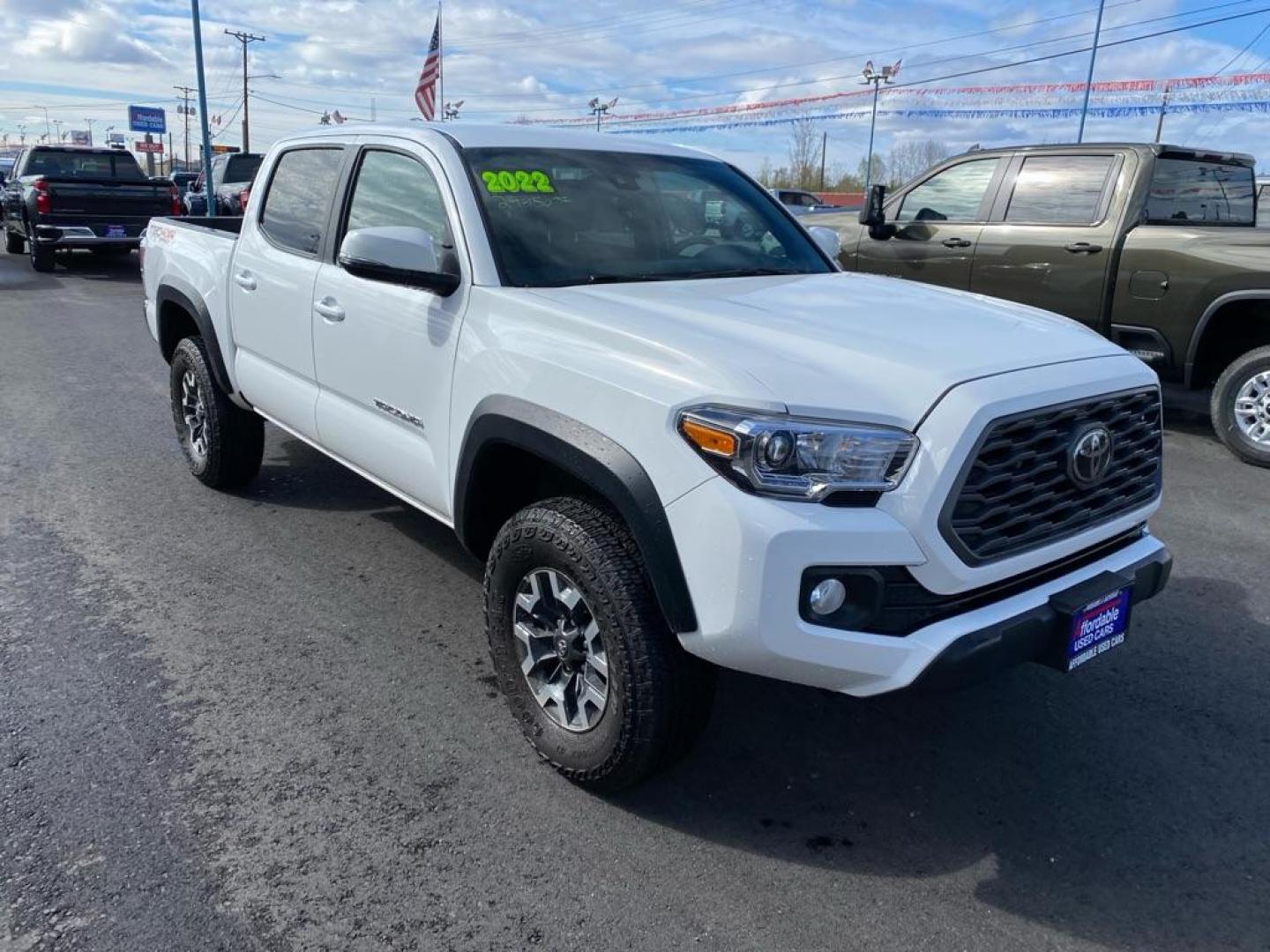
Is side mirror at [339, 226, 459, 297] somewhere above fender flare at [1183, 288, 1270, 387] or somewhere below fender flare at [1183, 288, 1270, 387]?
above

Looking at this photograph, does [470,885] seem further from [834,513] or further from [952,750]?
[952,750]

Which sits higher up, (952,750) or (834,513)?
(834,513)

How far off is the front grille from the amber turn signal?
0.54m

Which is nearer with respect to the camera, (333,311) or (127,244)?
(333,311)

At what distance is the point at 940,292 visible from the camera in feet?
12.1

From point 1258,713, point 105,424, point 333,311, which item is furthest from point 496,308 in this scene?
point 105,424

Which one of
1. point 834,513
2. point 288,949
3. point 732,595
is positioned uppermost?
point 834,513

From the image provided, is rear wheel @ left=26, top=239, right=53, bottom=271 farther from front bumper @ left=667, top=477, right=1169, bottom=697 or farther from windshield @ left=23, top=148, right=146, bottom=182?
front bumper @ left=667, top=477, right=1169, bottom=697

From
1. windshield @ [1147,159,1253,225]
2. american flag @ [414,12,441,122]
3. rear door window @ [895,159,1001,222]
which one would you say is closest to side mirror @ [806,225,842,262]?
windshield @ [1147,159,1253,225]

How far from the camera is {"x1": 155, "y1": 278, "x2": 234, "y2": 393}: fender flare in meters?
5.17

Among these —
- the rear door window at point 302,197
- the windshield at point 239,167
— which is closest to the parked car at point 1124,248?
the rear door window at point 302,197

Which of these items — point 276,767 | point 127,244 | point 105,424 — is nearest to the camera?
point 276,767

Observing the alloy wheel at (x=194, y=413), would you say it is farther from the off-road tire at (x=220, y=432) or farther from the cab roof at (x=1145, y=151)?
the cab roof at (x=1145, y=151)

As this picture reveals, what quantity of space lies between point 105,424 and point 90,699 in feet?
13.9
